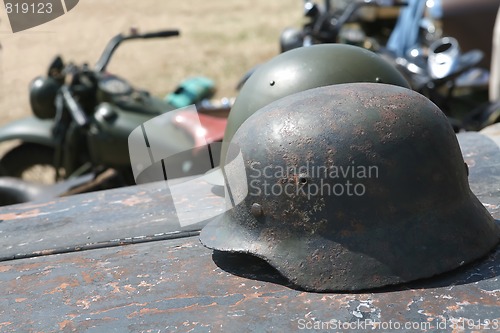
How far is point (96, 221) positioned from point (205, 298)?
84 centimetres

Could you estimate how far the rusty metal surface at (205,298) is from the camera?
5.34ft

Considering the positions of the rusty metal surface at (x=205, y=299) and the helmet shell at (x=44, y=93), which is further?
the helmet shell at (x=44, y=93)

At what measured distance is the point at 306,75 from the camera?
2.58 metres

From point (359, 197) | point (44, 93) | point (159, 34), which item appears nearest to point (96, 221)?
point (359, 197)

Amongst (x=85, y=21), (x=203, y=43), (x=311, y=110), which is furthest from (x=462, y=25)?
(x=85, y=21)

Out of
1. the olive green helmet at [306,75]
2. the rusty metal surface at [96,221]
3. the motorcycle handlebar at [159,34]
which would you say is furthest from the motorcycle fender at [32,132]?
the olive green helmet at [306,75]

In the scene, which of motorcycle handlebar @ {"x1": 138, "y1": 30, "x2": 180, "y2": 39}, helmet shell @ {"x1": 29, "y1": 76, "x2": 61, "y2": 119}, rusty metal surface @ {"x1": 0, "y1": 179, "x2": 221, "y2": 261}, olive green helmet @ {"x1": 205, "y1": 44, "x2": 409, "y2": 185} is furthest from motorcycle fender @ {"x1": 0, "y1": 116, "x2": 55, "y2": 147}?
olive green helmet @ {"x1": 205, "y1": 44, "x2": 409, "y2": 185}

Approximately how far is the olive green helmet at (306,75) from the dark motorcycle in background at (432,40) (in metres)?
2.18

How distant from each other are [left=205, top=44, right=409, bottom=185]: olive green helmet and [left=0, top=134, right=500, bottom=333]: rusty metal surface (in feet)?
2.09

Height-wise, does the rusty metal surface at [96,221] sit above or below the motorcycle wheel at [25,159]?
above

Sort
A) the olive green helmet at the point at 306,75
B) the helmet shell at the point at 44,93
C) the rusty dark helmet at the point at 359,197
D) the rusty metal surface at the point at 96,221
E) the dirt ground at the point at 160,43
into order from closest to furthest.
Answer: the rusty dark helmet at the point at 359,197
the rusty metal surface at the point at 96,221
the olive green helmet at the point at 306,75
the helmet shell at the point at 44,93
the dirt ground at the point at 160,43

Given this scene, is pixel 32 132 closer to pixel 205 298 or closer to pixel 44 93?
pixel 44 93

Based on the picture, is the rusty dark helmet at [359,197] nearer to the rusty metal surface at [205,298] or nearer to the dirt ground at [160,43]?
the rusty metal surface at [205,298]

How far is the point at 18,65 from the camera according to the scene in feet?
33.2
